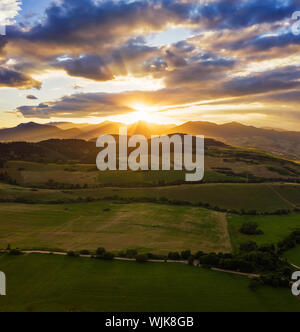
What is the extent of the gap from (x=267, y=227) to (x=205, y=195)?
43668 mm

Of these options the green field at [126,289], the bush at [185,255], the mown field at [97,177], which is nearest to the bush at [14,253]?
the green field at [126,289]

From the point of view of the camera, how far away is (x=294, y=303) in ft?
168

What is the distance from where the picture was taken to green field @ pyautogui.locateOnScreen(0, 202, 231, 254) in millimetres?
80938

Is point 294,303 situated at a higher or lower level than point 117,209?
lower

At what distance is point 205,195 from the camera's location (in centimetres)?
14338

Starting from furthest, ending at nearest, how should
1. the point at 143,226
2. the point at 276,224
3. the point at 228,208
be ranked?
1. the point at 228,208
2. the point at 276,224
3. the point at 143,226

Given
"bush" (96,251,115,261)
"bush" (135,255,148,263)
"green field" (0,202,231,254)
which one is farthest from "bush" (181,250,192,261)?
"bush" (96,251,115,261)

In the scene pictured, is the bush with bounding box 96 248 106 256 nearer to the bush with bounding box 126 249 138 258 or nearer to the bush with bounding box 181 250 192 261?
the bush with bounding box 126 249 138 258

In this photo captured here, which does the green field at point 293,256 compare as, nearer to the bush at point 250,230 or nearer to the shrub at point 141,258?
the bush at point 250,230

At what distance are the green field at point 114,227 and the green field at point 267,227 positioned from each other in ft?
10.7
